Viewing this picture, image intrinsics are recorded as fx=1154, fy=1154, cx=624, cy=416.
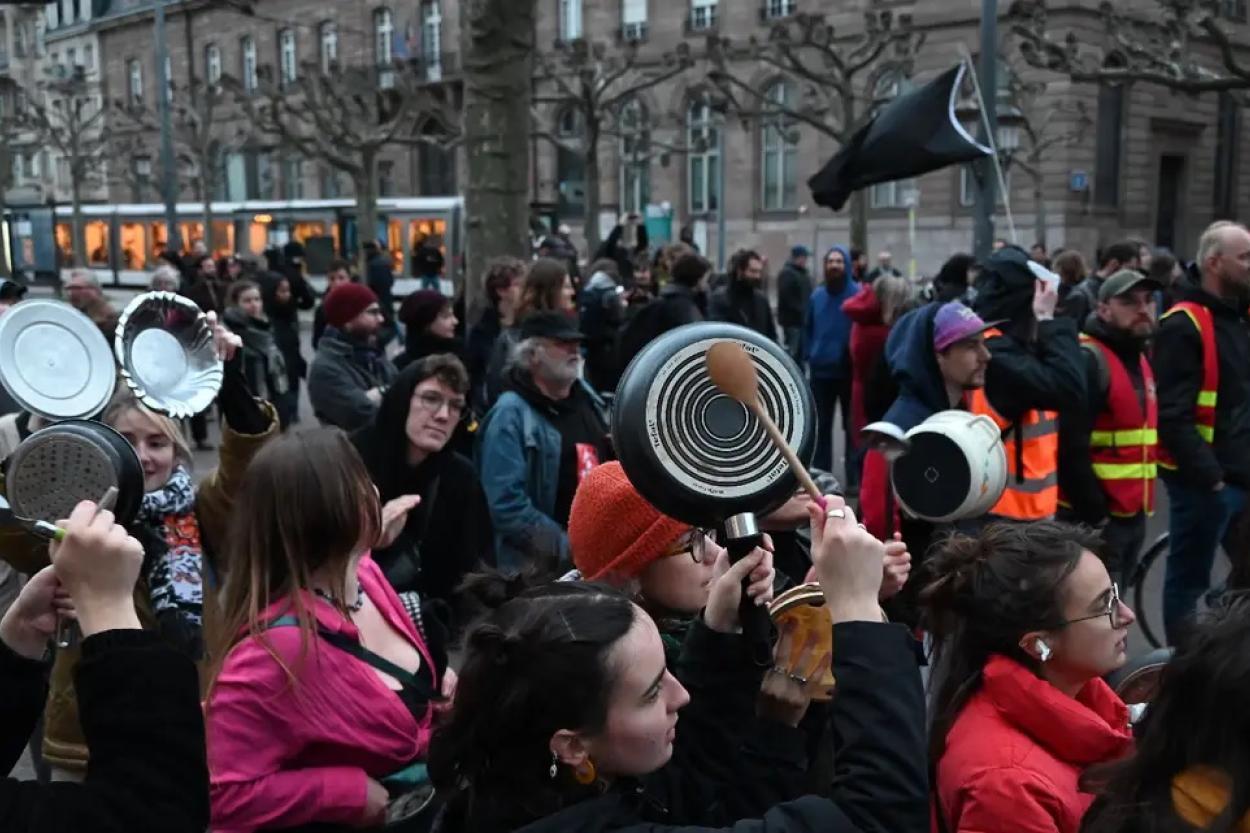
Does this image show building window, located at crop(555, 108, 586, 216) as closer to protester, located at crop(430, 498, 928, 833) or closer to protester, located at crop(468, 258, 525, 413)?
protester, located at crop(468, 258, 525, 413)

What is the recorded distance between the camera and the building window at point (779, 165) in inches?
1352

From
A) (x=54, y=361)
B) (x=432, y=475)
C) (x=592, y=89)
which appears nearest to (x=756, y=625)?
(x=54, y=361)

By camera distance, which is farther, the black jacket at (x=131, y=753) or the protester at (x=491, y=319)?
the protester at (x=491, y=319)

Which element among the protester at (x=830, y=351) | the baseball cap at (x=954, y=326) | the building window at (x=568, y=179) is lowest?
the protester at (x=830, y=351)

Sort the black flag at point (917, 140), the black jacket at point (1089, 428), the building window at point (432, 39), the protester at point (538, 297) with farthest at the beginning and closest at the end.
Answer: the building window at point (432, 39), the black flag at point (917, 140), the protester at point (538, 297), the black jacket at point (1089, 428)

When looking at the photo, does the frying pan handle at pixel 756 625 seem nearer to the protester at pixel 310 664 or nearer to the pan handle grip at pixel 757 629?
the pan handle grip at pixel 757 629

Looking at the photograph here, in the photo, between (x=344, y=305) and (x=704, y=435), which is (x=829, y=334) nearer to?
(x=344, y=305)

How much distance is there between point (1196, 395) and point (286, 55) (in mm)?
48516

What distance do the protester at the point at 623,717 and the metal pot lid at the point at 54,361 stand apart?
1.22 meters

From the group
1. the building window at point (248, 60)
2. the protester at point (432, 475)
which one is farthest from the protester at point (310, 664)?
the building window at point (248, 60)

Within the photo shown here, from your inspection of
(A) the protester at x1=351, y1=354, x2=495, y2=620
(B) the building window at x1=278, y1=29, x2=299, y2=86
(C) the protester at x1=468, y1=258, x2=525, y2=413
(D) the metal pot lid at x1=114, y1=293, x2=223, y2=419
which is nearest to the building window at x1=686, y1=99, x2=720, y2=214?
(B) the building window at x1=278, y1=29, x2=299, y2=86

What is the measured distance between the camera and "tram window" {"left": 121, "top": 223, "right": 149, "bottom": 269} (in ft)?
111

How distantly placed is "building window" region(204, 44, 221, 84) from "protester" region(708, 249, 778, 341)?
155ft

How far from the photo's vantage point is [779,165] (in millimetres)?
35094
